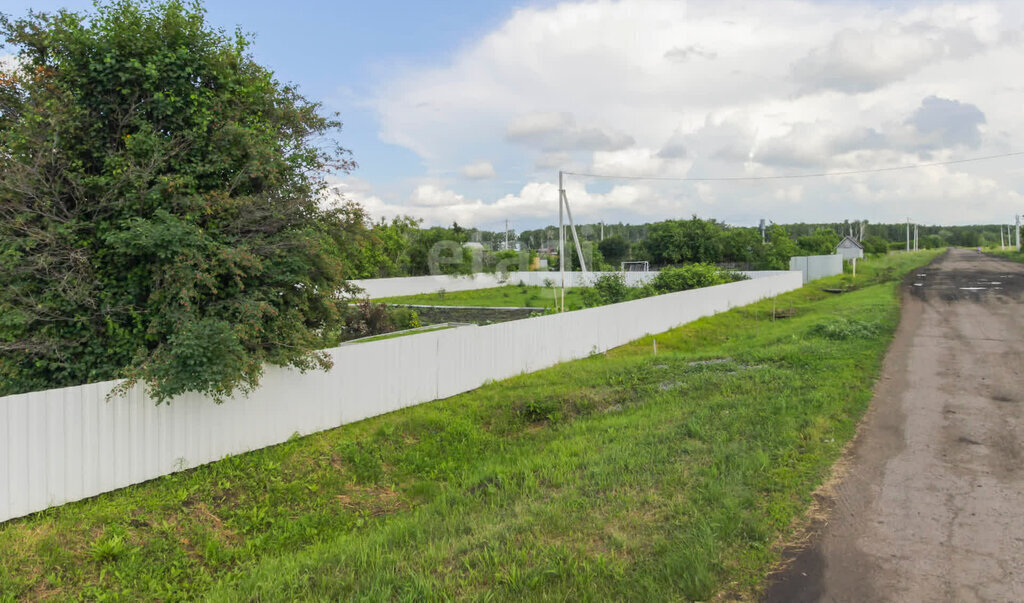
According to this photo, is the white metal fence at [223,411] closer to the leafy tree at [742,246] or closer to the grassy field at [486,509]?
the grassy field at [486,509]

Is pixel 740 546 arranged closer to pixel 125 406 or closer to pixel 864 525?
pixel 864 525

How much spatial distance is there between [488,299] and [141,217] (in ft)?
91.4

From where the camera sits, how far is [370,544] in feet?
17.5

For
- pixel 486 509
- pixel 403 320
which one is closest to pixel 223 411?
pixel 486 509

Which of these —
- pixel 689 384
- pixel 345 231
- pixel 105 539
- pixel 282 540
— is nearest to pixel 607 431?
pixel 689 384

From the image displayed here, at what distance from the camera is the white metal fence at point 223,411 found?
6.00 meters

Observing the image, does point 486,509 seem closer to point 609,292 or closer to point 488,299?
point 609,292

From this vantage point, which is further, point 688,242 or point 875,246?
point 875,246

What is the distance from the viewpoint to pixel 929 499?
5.57m

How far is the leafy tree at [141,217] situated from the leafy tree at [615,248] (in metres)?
63.5

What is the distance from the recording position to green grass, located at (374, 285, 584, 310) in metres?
30.8

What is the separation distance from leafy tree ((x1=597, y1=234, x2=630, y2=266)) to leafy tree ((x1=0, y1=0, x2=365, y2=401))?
6348 centimetres

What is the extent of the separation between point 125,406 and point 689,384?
8.53 meters

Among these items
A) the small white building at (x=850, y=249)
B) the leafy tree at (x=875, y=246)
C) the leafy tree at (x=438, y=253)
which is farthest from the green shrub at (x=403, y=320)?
the leafy tree at (x=875, y=246)
